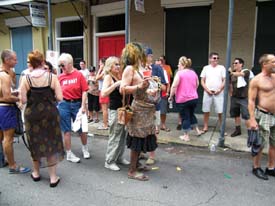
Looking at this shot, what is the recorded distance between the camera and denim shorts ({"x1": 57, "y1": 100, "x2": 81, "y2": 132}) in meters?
4.46

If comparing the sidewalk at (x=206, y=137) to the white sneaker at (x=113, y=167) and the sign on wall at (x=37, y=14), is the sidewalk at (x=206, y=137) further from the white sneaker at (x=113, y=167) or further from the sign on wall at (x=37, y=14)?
the sign on wall at (x=37, y=14)

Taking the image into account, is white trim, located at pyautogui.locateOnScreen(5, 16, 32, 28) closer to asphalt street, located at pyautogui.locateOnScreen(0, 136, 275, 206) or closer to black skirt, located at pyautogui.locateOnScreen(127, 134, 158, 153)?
asphalt street, located at pyautogui.locateOnScreen(0, 136, 275, 206)

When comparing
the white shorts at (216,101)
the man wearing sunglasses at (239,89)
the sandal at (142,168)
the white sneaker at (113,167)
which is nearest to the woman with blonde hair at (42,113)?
the white sneaker at (113,167)

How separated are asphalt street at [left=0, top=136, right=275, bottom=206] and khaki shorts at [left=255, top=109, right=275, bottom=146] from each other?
1.94 ft

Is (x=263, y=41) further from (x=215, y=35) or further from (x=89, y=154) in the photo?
(x=89, y=154)

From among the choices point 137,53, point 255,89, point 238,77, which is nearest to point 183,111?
point 238,77

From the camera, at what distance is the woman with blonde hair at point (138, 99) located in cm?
357

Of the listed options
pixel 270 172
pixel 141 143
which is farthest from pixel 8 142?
pixel 270 172

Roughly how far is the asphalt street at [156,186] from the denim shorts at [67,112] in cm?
62

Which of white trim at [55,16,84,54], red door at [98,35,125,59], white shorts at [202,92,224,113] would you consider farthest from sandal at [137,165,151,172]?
white trim at [55,16,84,54]

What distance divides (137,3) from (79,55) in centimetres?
403

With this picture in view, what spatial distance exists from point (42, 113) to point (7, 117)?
31.0 inches

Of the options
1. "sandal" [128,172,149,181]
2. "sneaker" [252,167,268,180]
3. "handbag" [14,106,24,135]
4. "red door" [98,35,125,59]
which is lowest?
"sandal" [128,172,149,181]

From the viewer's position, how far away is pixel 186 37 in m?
7.51
